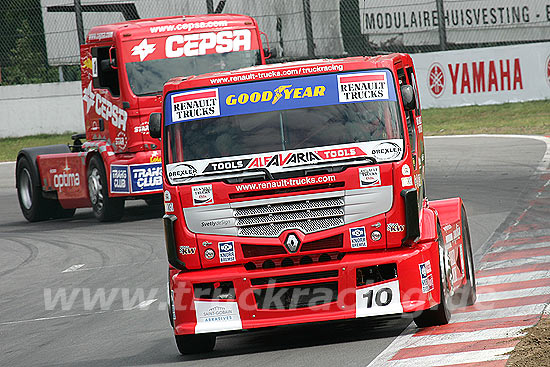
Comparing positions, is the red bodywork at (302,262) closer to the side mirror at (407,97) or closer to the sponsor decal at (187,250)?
the sponsor decal at (187,250)

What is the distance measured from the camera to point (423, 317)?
8.30 meters

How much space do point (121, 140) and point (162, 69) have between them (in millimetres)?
1248

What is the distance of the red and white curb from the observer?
23.8 feet

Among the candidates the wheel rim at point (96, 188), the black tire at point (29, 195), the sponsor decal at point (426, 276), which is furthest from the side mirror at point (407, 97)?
the black tire at point (29, 195)

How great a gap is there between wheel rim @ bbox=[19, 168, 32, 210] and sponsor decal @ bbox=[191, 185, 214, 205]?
11.8 metres

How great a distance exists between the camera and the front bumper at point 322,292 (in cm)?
789

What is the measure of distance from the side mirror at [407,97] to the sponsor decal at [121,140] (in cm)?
883

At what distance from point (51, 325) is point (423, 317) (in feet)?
11.8

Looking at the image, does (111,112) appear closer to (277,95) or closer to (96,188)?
(96,188)

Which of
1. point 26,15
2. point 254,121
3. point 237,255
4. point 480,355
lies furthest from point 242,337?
point 26,15

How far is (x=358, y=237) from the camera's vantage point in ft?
26.2

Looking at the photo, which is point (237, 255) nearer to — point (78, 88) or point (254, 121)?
point (254, 121)

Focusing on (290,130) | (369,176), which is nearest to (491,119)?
(290,130)

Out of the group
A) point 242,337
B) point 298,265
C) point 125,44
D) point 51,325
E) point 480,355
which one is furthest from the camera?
point 125,44
